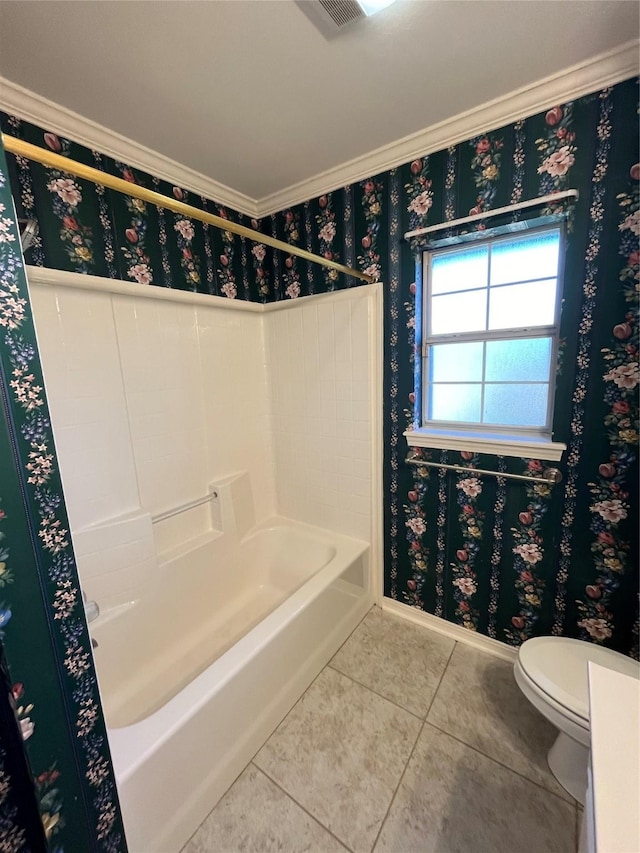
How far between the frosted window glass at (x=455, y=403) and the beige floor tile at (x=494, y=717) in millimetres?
1230

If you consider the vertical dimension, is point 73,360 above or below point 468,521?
above

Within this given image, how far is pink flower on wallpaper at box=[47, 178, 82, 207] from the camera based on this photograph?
1.41m

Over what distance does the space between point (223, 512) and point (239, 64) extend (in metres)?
2.01

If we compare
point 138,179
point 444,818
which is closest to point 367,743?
point 444,818

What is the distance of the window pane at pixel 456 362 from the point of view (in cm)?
171

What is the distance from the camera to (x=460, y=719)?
4.72 ft

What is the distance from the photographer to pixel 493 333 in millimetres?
1627

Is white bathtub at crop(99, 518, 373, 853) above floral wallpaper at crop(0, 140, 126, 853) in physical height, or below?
below

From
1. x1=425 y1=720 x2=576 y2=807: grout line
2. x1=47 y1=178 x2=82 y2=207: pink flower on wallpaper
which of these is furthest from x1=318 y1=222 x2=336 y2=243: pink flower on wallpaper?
x1=425 y1=720 x2=576 y2=807: grout line

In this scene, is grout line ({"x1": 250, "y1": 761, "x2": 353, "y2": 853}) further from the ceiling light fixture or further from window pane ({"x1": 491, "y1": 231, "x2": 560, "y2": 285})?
the ceiling light fixture

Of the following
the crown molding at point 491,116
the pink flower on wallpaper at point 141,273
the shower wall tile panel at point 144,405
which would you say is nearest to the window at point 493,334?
the crown molding at point 491,116

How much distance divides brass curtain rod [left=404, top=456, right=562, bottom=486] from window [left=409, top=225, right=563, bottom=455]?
0.16 metres

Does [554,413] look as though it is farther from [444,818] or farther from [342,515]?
[444,818]

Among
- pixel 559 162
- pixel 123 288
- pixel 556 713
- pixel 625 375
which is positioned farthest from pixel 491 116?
pixel 556 713
